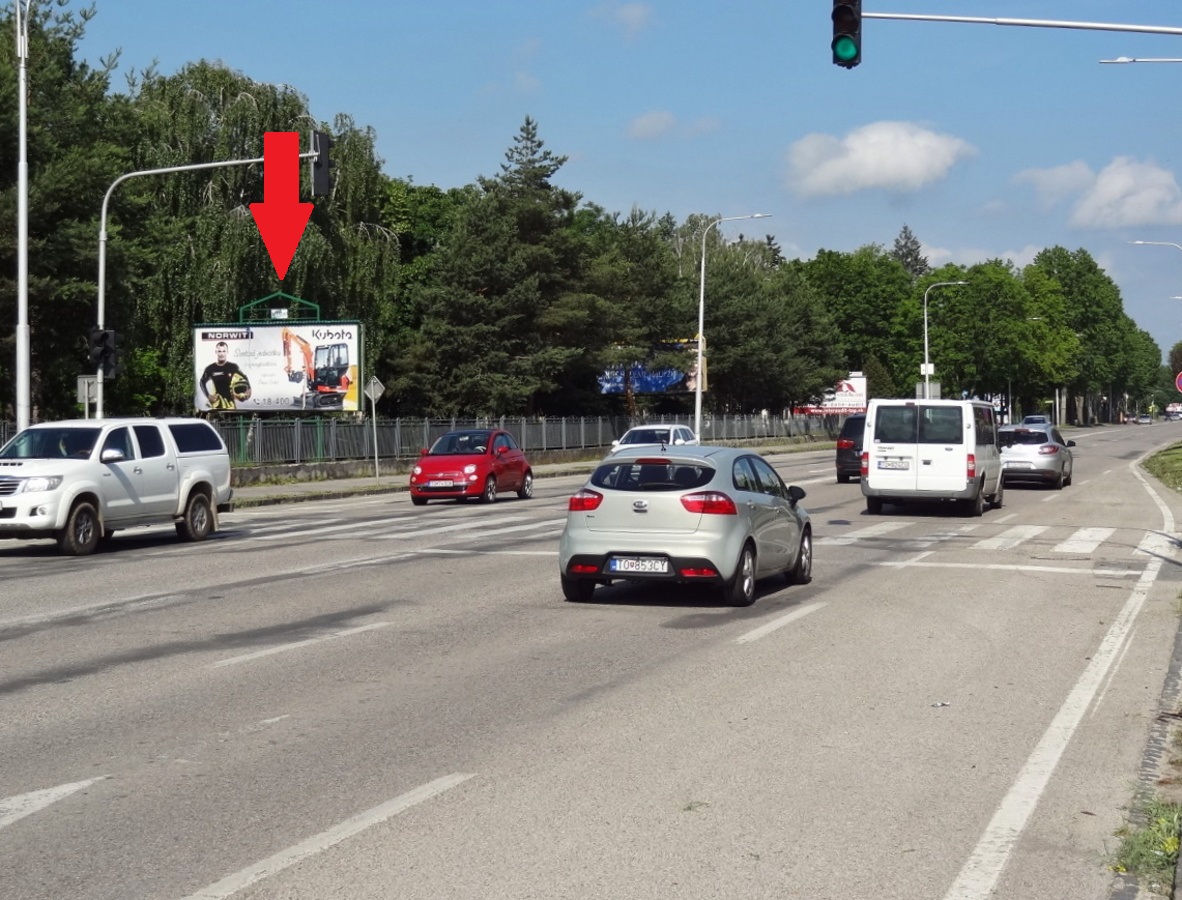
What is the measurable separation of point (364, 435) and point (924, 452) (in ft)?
79.0

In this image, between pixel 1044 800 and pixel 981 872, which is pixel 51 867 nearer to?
pixel 981 872

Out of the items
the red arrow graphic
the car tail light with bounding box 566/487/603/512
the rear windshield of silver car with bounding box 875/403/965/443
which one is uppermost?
the red arrow graphic

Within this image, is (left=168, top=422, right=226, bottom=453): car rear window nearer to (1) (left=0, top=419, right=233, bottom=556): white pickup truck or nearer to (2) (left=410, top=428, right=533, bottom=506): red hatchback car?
(1) (left=0, top=419, right=233, bottom=556): white pickup truck

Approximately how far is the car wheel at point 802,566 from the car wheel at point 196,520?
10406mm

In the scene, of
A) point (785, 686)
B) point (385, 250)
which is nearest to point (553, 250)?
point (385, 250)

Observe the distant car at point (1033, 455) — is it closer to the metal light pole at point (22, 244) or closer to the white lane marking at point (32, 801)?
the metal light pole at point (22, 244)

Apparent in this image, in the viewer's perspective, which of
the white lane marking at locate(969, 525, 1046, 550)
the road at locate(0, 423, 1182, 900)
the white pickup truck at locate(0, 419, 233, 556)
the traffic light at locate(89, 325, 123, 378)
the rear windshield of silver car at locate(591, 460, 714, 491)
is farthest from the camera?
the traffic light at locate(89, 325, 123, 378)

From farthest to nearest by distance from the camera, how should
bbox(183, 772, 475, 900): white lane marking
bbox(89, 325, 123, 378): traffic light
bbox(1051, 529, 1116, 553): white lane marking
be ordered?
bbox(89, 325, 123, 378): traffic light
bbox(1051, 529, 1116, 553): white lane marking
bbox(183, 772, 475, 900): white lane marking

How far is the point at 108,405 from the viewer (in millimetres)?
55062

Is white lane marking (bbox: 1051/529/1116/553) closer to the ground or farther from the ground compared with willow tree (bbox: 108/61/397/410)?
closer to the ground

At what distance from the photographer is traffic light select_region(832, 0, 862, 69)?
16.3m

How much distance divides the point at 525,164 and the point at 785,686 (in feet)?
194

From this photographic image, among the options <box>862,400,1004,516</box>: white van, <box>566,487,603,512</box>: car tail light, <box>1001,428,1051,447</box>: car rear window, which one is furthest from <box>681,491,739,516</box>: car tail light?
<box>1001,428,1051,447</box>: car rear window

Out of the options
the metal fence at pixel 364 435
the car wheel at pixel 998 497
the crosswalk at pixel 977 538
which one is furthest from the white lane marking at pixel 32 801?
the metal fence at pixel 364 435
